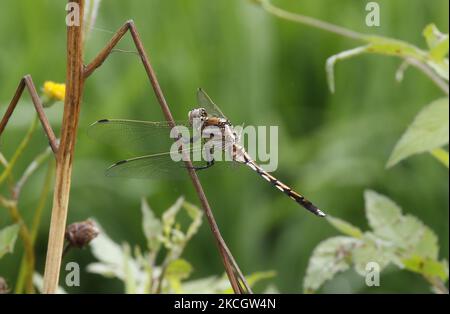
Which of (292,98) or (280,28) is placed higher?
(280,28)

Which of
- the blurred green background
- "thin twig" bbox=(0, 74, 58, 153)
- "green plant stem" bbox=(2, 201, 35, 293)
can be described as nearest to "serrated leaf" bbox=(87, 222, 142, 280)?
"green plant stem" bbox=(2, 201, 35, 293)

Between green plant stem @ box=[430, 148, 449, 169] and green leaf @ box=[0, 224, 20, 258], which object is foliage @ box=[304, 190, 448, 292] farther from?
green leaf @ box=[0, 224, 20, 258]

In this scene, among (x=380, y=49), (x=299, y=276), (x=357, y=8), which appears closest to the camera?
(x=380, y=49)

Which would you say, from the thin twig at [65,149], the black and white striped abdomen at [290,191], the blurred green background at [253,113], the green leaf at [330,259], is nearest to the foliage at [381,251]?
the green leaf at [330,259]

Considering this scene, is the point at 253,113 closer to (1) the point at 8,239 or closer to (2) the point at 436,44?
(2) the point at 436,44
